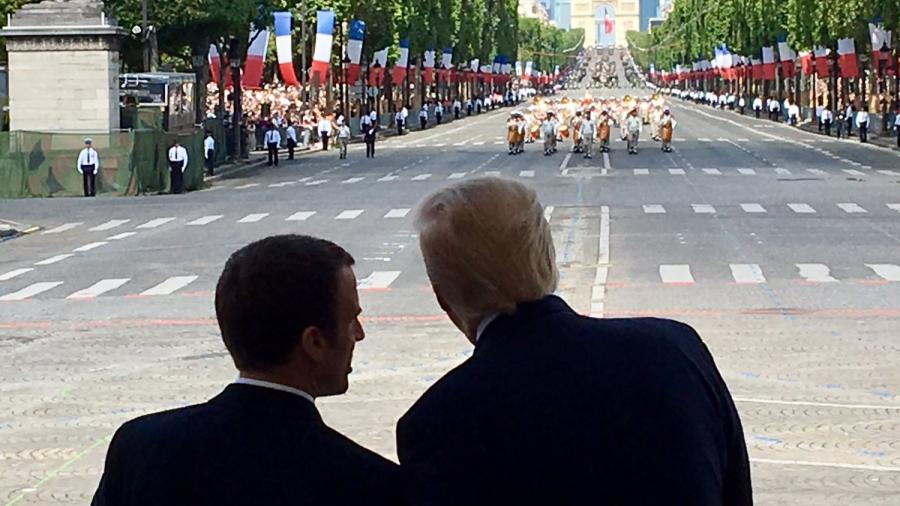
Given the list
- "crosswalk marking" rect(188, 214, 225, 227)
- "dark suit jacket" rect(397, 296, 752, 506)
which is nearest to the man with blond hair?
"dark suit jacket" rect(397, 296, 752, 506)

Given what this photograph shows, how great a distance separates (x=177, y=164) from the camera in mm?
51531

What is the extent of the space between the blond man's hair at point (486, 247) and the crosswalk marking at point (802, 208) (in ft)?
113

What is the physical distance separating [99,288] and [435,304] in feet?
18.1

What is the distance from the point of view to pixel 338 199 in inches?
1781

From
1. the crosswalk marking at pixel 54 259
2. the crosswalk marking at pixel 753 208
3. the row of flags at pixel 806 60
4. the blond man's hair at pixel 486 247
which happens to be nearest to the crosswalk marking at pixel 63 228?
the crosswalk marking at pixel 54 259

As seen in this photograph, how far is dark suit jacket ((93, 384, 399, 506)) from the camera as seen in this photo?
12.7 ft

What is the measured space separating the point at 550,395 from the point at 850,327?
16106 mm

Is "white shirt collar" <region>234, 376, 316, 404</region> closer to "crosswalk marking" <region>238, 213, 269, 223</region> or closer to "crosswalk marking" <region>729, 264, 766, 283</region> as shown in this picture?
"crosswalk marking" <region>729, 264, 766, 283</region>

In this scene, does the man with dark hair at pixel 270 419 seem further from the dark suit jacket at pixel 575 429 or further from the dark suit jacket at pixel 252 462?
the dark suit jacket at pixel 575 429

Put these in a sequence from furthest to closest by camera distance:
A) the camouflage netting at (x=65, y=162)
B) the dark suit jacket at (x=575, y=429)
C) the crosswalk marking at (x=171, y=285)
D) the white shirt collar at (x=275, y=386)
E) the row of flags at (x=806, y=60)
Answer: the row of flags at (x=806, y=60), the camouflage netting at (x=65, y=162), the crosswalk marking at (x=171, y=285), the white shirt collar at (x=275, y=386), the dark suit jacket at (x=575, y=429)

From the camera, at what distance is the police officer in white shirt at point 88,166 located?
162 ft

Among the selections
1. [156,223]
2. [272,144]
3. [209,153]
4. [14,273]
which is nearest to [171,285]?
[14,273]

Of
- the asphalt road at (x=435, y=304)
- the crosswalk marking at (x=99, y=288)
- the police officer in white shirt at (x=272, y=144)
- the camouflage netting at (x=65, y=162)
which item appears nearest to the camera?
the asphalt road at (x=435, y=304)

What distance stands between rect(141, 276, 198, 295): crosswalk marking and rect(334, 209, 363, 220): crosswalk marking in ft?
38.6
